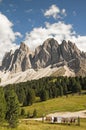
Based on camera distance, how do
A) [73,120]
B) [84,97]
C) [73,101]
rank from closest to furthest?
[73,120]
[73,101]
[84,97]

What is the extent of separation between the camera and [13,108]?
5484 cm

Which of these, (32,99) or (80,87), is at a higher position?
(80,87)

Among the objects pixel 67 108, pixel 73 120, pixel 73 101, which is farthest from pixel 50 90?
pixel 73 120

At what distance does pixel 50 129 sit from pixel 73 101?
8267cm

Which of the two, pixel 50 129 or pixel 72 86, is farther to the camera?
pixel 72 86

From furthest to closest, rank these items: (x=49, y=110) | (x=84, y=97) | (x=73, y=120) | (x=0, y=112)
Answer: (x=84, y=97) < (x=49, y=110) < (x=73, y=120) < (x=0, y=112)

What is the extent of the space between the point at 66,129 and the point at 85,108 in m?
62.2

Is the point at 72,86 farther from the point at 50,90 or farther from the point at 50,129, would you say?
the point at 50,129

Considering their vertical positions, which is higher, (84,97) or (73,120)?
(84,97)

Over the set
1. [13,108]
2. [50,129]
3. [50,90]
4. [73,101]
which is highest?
[50,90]

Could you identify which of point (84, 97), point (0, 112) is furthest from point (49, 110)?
point (0, 112)

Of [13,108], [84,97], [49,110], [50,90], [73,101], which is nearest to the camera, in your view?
[13,108]

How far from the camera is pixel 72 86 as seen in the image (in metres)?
176

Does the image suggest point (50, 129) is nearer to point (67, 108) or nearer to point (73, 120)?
point (73, 120)
